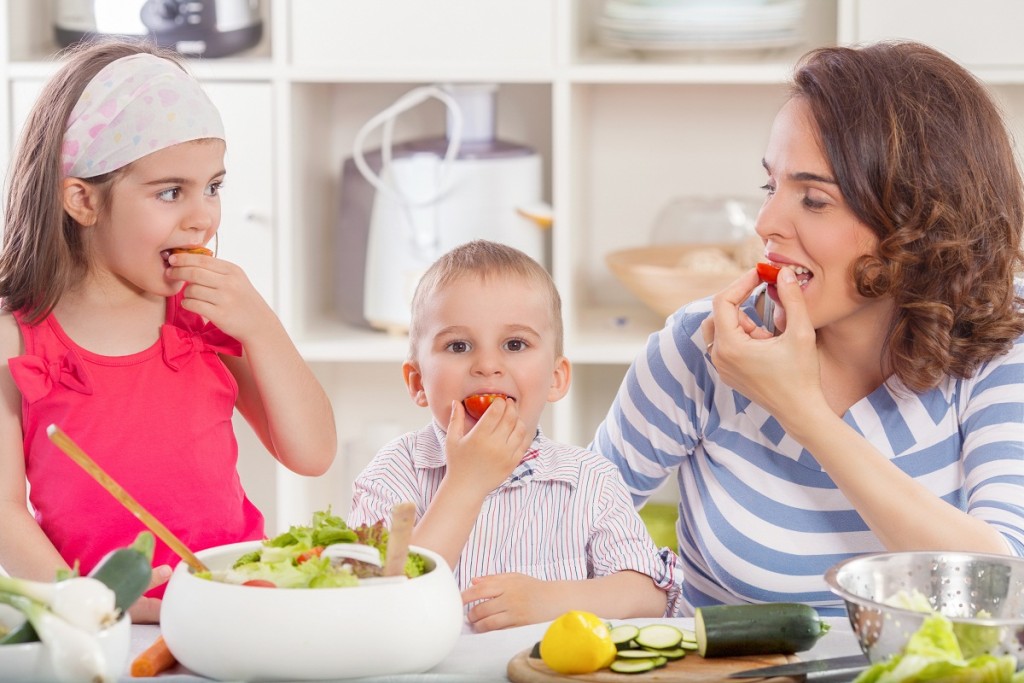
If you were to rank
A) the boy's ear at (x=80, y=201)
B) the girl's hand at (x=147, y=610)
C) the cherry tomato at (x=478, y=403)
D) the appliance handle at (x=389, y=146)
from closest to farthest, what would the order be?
the girl's hand at (x=147, y=610) < the cherry tomato at (x=478, y=403) < the boy's ear at (x=80, y=201) < the appliance handle at (x=389, y=146)

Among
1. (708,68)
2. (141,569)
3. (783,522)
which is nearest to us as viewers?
(141,569)

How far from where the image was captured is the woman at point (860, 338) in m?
1.38

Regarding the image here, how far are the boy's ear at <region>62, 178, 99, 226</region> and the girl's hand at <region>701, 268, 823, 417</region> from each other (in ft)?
2.34

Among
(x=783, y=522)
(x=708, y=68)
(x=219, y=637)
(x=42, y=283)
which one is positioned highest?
(x=708, y=68)

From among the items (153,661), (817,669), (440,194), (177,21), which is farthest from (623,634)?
(177,21)

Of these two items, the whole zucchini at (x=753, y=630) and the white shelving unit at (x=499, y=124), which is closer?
the whole zucchini at (x=753, y=630)

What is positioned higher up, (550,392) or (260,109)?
(260,109)

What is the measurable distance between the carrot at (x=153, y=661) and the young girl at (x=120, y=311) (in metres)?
0.38

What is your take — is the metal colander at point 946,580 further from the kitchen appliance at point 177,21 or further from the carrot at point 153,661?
the kitchen appliance at point 177,21

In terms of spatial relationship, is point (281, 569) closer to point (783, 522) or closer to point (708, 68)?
point (783, 522)

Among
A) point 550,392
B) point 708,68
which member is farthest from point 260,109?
point 550,392

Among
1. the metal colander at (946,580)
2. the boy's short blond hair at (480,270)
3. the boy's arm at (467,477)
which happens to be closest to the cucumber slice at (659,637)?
the metal colander at (946,580)

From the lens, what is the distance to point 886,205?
4.56 ft

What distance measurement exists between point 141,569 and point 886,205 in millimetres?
878
